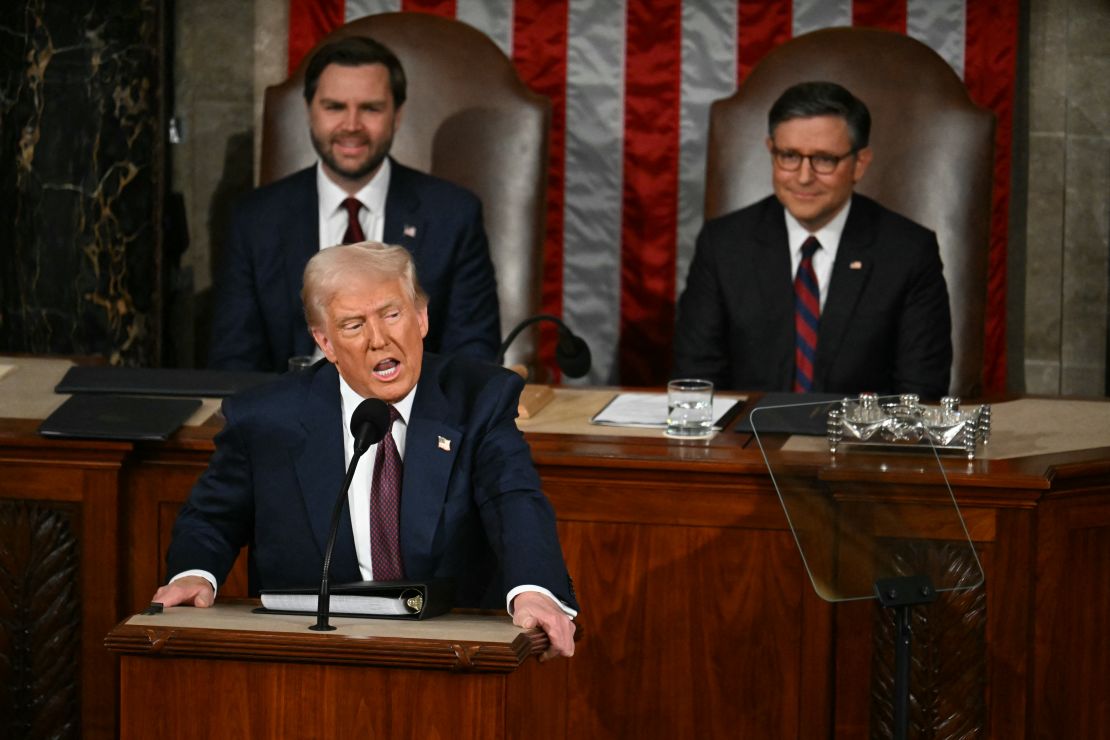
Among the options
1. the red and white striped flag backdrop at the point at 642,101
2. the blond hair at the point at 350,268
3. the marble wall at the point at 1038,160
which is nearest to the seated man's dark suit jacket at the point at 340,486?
the blond hair at the point at 350,268

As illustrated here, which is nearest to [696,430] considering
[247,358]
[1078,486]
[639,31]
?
[1078,486]

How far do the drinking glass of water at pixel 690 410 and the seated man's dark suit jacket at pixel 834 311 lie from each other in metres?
0.98

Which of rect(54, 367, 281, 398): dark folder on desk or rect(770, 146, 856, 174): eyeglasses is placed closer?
rect(54, 367, 281, 398): dark folder on desk

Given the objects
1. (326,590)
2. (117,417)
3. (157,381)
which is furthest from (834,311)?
(326,590)

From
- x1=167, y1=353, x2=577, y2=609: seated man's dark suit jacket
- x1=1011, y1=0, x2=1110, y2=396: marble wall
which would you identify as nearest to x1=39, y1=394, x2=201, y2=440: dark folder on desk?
x1=167, y1=353, x2=577, y2=609: seated man's dark suit jacket

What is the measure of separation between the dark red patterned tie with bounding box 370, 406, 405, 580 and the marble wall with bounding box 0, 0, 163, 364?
294 cm

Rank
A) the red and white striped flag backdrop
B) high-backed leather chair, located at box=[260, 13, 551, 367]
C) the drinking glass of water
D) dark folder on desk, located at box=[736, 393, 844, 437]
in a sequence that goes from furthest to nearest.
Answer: the red and white striped flag backdrop
high-backed leather chair, located at box=[260, 13, 551, 367]
the drinking glass of water
dark folder on desk, located at box=[736, 393, 844, 437]

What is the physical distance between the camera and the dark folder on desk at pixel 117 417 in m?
3.78

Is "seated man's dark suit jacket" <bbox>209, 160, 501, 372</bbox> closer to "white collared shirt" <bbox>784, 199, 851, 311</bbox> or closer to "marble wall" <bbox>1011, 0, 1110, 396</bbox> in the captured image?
"white collared shirt" <bbox>784, 199, 851, 311</bbox>

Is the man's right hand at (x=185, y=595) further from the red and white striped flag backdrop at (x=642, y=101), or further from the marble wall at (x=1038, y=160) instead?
Answer: the marble wall at (x=1038, y=160)

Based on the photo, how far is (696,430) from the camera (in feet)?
12.9

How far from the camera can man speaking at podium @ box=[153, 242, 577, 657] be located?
2982 mm

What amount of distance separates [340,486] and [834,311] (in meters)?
2.28

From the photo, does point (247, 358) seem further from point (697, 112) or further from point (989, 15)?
point (989, 15)
